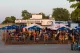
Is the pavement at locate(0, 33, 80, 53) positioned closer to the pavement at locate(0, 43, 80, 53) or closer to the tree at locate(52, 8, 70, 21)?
the pavement at locate(0, 43, 80, 53)

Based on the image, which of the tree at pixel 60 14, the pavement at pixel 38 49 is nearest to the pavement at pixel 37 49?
the pavement at pixel 38 49

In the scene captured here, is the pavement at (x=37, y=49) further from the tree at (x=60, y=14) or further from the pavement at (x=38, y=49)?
the tree at (x=60, y=14)

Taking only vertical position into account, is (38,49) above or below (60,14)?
below

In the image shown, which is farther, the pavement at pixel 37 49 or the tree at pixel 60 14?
the tree at pixel 60 14

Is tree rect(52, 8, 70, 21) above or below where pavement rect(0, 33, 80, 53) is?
above

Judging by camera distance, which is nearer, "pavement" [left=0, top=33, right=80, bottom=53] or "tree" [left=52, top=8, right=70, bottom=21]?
"pavement" [left=0, top=33, right=80, bottom=53]

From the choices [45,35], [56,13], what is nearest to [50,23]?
[45,35]

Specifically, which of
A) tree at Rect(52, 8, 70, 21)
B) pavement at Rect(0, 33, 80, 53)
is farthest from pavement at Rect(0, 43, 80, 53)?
tree at Rect(52, 8, 70, 21)

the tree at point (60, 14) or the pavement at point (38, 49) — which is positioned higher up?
the tree at point (60, 14)

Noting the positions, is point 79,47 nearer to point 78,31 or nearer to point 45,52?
point 45,52

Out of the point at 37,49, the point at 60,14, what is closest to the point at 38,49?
→ the point at 37,49

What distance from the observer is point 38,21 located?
73438mm

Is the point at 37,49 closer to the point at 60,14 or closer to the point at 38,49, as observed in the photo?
the point at 38,49

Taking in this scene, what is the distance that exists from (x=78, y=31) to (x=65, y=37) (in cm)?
505
